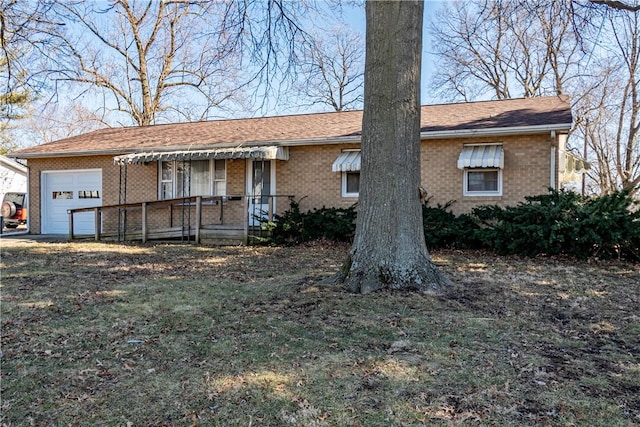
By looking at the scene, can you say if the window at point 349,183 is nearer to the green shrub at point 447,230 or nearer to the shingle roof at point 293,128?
the shingle roof at point 293,128

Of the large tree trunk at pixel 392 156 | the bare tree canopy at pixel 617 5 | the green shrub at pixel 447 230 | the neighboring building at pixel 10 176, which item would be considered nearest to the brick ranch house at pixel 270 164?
the green shrub at pixel 447 230

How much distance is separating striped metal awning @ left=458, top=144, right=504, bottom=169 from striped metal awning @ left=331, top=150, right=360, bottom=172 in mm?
2563

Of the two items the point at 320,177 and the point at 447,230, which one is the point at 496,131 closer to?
the point at 447,230

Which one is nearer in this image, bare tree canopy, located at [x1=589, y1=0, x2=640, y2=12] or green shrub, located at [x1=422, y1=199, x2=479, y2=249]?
bare tree canopy, located at [x1=589, y1=0, x2=640, y2=12]

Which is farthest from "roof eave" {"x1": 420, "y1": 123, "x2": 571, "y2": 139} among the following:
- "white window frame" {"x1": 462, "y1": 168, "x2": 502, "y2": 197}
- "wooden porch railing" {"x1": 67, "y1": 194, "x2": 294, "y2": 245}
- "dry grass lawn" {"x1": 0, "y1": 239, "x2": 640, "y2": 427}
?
"wooden porch railing" {"x1": 67, "y1": 194, "x2": 294, "y2": 245}

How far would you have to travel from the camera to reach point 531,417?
2791mm

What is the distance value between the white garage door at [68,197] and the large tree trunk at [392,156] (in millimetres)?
12078

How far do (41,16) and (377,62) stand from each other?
6.61m

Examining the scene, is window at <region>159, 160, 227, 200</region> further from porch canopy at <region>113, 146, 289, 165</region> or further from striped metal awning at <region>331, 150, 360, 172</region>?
striped metal awning at <region>331, 150, 360, 172</region>

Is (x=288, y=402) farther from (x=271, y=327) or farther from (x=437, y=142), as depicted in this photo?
(x=437, y=142)

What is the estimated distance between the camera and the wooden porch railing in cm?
1219

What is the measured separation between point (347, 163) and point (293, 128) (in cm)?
297

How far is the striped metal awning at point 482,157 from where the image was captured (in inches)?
417

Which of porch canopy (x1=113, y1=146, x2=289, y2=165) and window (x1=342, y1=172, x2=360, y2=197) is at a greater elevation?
porch canopy (x1=113, y1=146, x2=289, y2=165)
